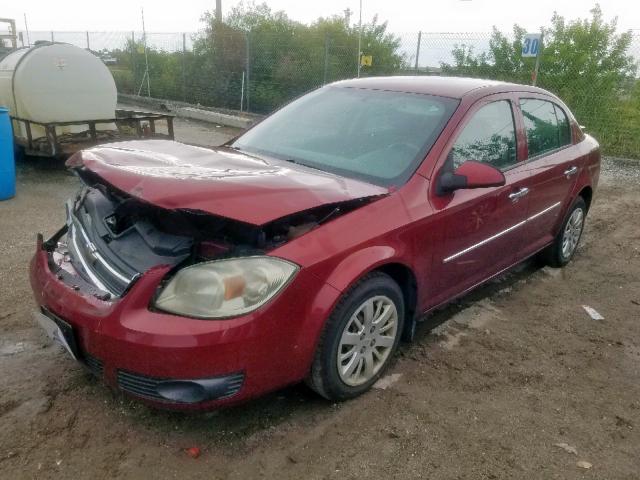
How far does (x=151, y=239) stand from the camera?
99.1 inches

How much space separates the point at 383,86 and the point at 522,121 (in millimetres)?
1040

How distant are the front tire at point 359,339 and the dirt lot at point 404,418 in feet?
0.44

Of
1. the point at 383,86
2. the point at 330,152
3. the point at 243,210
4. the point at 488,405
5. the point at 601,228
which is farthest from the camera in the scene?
the point at 601,228

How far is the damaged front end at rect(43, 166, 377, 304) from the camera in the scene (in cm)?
239

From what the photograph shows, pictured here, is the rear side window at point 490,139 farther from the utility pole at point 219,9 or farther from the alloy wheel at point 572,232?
the utility pole at point 219,9

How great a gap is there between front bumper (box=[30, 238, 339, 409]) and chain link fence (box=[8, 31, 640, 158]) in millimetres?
10672

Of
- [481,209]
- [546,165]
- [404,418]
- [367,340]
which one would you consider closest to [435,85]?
[481,209]

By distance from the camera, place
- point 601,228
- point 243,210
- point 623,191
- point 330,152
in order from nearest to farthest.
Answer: point 243,210, point 330,152, point 601,228, point 623,191

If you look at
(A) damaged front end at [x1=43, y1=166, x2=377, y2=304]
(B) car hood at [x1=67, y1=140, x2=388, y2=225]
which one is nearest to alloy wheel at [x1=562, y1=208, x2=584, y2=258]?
(B) car hood at [x1=67, y1=140, x2=388, y2=225]

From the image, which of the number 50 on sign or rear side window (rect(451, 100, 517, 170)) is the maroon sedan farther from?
the number 50 on sign

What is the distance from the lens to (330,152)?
3.32 metres

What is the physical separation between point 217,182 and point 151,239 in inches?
16.7

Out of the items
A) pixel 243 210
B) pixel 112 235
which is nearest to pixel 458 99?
pixel 243 210

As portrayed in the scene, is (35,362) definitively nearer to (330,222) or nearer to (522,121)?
(330,222)
